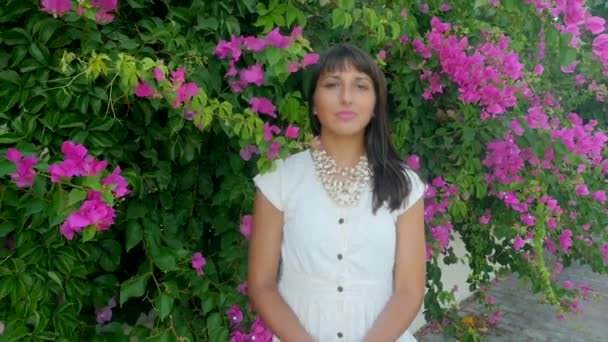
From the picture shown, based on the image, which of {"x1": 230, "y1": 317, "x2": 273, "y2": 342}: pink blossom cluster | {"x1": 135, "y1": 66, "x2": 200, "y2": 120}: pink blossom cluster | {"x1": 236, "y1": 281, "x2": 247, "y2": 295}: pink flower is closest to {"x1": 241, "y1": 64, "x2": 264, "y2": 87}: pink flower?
{"x1": 135, "y1": 66, "x2": 200, "y2": 120}: pink blossom cluster

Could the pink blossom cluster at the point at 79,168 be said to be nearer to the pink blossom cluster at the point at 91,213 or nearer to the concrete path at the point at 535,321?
the pink blossom cluster at the point at 91,213

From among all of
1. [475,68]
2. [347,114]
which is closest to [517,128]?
[475,68]

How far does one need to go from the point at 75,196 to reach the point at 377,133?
963 mm

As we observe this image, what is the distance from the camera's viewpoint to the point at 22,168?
4.11 ft

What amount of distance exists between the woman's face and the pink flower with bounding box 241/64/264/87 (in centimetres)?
19

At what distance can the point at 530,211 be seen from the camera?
110 inches

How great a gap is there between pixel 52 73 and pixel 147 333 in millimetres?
761

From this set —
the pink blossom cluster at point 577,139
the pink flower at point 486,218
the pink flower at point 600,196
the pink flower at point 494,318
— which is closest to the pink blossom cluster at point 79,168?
the pink blossom cluster at point 577,139

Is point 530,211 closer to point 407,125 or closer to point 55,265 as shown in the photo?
point 407,125

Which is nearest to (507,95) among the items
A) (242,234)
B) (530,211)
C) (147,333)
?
(530,211)

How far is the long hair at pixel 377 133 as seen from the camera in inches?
67.1

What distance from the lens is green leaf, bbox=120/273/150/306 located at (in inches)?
58.6

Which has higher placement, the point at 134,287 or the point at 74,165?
the point at 74,165

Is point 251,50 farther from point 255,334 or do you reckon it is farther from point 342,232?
point 255,334
